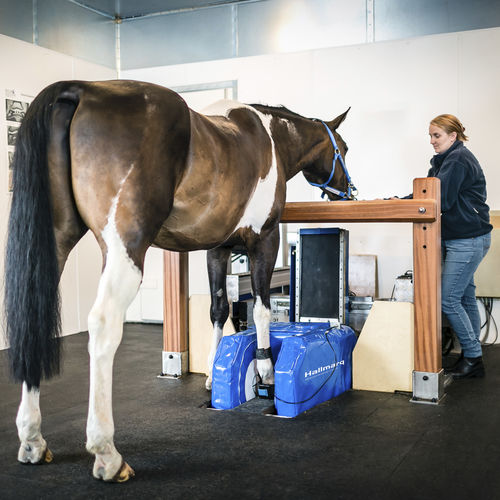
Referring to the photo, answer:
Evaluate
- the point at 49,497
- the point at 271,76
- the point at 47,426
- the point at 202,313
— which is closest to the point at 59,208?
the point at 49,497

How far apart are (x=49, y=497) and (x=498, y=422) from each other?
7.29 feet

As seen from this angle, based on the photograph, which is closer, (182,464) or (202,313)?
(182,464)

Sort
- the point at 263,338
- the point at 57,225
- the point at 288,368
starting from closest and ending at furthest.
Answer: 1. the point at 57,225
2. the point at 288,368
3. the point at 263,338

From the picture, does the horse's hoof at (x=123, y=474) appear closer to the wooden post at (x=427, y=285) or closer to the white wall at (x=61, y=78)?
the wooden post at (x=427, y=285)

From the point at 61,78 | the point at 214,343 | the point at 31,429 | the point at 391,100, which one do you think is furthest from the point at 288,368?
the point at 61,78

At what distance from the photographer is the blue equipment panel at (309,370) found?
316 centimetres

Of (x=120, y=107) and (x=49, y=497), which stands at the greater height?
(x=120, y=107)

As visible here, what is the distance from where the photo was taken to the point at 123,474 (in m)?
2.29

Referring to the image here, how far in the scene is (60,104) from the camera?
2.29 meters

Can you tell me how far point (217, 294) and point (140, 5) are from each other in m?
4.40

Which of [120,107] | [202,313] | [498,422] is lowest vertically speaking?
[498,422]

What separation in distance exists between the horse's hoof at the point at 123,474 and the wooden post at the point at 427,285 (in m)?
1.91

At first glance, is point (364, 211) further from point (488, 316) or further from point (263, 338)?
point (488, 316)

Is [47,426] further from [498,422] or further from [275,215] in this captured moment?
[498,422]
